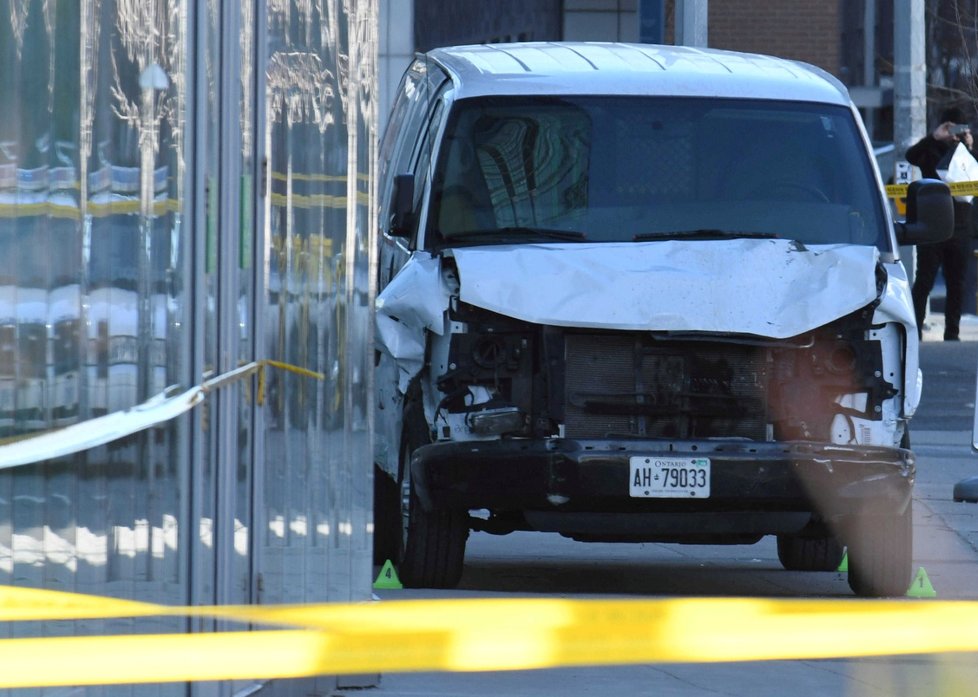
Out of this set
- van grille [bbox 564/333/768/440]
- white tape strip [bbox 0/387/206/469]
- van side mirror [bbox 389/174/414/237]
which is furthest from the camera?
van side mirror [bbox 389/174/414/237]

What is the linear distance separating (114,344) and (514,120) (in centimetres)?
512

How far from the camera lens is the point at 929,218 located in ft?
30.8

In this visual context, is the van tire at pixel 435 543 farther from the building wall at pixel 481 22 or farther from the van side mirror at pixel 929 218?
the building wall at pixel 481 22

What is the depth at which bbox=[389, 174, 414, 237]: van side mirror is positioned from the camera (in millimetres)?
8938

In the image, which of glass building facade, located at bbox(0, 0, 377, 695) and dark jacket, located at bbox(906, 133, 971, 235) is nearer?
glass building facade, located at bbox(0, 0, 377, 695)

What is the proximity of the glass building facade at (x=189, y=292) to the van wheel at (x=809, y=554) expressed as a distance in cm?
370

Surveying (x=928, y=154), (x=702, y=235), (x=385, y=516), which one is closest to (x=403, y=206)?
(x=702, y=235)

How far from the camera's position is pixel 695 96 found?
30.1 feet

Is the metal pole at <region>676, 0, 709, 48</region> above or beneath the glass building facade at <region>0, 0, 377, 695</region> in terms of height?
above

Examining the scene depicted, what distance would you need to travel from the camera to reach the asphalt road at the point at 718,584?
266 inches

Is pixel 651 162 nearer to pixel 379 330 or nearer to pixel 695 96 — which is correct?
pixel 695 96

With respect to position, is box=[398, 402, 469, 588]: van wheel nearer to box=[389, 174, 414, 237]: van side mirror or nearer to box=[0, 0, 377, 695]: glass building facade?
box=[389, 174, 414, 237]: van side mirror

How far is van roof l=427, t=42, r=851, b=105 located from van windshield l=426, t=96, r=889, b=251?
0.05 metres

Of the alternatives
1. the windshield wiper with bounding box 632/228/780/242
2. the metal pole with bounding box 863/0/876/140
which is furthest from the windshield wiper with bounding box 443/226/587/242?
the metal pole with bounding box 863/0/876/140
